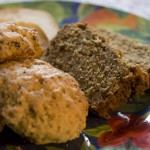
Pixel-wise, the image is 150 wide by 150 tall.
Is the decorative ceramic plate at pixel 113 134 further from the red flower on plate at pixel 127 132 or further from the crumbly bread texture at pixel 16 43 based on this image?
the crumbly bread texture at pixel 16 43

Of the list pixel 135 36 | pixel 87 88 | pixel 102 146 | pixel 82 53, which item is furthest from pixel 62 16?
pixel 102 146

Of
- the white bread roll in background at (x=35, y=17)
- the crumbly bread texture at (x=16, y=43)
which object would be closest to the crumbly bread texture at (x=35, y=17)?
the white bread roll in background at (x=35, y=17)

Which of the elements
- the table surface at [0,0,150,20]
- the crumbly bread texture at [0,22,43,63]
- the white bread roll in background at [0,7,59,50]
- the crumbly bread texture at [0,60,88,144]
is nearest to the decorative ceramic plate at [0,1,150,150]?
the crumbly bread texture at [0,60,88,144]

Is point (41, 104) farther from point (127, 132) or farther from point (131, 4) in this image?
point (131, 4)

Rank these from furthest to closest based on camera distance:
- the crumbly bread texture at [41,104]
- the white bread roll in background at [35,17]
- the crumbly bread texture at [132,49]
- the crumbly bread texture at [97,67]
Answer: the white bread roll in background at [35,17]
the crumbly bread texture at [132,49]
the crumbly bread texture at [97,67]
the crumbly bread texture at [41,104]

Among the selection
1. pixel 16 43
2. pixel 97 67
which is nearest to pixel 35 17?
pixel 97 67

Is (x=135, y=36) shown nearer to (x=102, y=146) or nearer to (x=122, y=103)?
(x=122, y=103)
